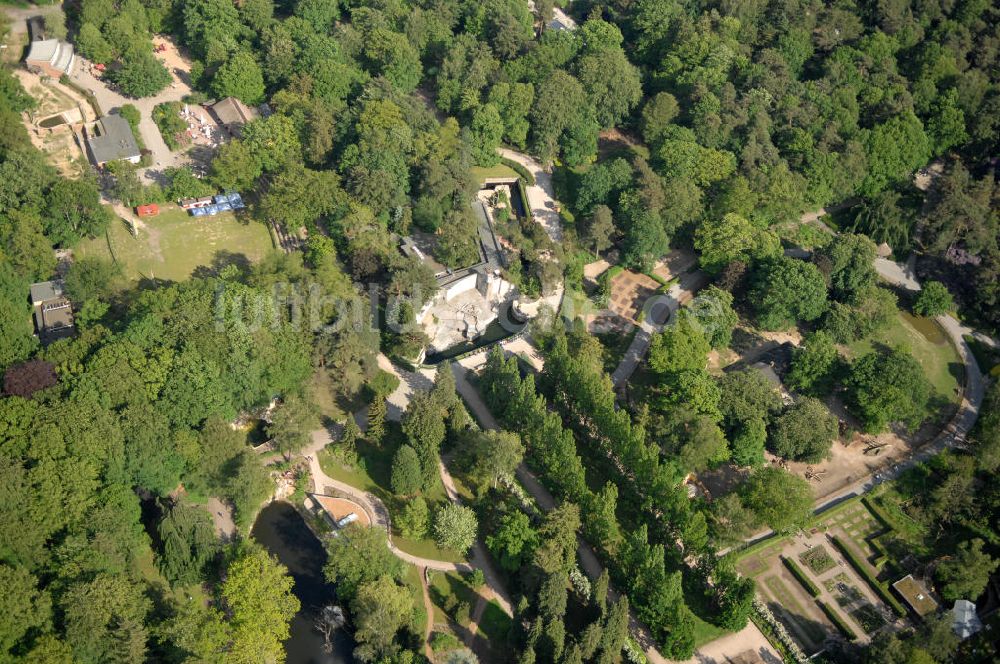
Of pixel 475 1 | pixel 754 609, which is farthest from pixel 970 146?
pixel 754 609

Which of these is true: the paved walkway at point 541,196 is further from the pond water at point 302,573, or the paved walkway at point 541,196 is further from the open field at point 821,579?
the pond water at point 302,573

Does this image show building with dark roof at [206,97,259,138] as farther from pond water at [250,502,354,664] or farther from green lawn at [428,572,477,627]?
green lawn at [428,572,477,627]

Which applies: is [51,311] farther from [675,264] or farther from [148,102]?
[675,264]

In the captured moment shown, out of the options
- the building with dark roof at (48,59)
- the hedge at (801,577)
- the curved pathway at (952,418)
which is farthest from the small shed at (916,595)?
the building with dark roof at (48,59)

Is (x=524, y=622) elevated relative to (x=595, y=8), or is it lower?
lower

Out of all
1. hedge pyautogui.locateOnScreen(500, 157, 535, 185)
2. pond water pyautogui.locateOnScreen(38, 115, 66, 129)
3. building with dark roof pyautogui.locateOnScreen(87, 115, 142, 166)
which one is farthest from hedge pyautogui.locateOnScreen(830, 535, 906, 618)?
pond water pyautogui.locateOnScreen(38, 115, 66, 129)

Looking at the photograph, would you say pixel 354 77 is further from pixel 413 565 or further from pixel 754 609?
pixel 754 609

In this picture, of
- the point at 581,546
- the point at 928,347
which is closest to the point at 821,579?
the point at 581,546
